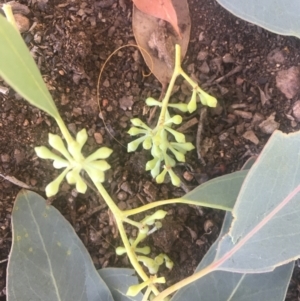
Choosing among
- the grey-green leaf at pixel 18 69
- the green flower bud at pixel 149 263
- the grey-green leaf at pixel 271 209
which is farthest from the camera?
the green flower bud at pixel 149 263

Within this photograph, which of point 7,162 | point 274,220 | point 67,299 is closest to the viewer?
point 274,220

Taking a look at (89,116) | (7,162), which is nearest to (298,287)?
(89,116)

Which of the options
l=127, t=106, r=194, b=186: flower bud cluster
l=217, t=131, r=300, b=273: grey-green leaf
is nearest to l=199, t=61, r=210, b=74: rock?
l=127, t=106, r=194, b=186: flower bud cluster

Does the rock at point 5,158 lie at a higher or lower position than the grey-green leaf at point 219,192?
lower

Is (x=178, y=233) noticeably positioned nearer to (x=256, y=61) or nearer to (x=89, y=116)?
(x=89, y=116)

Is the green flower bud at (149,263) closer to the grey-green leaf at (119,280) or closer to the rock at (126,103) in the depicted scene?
the grey-green leaf at (119,280)

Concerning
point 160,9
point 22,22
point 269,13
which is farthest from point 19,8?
point 269,13

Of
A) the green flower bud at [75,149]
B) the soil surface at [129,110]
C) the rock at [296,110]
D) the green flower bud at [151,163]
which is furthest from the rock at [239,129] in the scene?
the green flower bud at [75,149]
